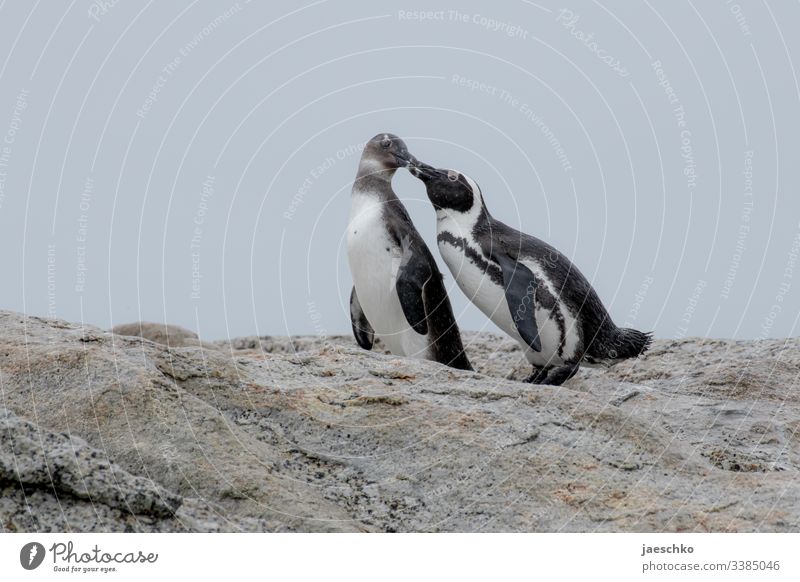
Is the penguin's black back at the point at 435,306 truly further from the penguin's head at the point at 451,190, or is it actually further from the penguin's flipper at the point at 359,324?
the penguin's flipper at the point at 359,324

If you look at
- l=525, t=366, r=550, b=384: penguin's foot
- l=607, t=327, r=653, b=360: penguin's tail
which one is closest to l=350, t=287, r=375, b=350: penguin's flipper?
l=525, t=366, r=550, b=384: penguin's foot

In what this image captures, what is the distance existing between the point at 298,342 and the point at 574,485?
499 cm

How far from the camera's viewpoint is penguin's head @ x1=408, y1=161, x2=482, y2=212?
22.2ft

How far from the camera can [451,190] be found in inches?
268

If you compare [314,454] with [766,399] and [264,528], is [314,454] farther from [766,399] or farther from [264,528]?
[766,399]

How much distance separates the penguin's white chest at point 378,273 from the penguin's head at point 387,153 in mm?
282

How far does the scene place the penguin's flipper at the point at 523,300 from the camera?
6.31 m

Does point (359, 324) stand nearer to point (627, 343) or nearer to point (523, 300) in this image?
point (523, 300)

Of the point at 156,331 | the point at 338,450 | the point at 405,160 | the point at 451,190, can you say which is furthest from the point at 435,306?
the point at 156,331

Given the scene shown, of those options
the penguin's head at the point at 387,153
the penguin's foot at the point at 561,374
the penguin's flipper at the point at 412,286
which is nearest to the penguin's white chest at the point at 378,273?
the penguin's flipper at the point at 412,286

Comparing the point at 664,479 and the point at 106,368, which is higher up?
the point at 106,368

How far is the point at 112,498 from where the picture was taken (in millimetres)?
3617

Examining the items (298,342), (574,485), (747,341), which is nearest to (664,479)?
(574,485)

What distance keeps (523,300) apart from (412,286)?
76 centimetres
